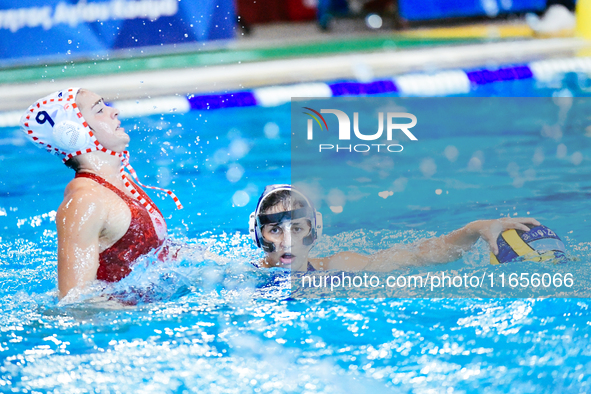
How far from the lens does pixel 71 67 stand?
345 inches

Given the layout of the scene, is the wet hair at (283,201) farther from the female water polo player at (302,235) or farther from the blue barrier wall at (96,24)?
the blue barrier wall at (96,24)

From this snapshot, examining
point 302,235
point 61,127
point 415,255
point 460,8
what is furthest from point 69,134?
point 460,8

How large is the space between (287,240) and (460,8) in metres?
9.67

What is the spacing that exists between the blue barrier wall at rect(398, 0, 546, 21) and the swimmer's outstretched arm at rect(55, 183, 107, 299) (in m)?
10.1

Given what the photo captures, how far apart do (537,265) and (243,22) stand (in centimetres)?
1025

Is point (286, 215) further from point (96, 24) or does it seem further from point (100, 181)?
point (96, 24)

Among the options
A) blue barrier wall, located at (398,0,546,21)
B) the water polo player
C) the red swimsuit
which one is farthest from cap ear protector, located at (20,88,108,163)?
blue barrier wall, located at (398,0,546,21)

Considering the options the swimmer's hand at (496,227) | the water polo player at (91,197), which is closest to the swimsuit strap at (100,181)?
Result: the water polo player at (91,197)

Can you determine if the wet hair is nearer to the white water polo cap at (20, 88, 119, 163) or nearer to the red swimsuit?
the red swimsuit

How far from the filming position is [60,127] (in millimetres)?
2561

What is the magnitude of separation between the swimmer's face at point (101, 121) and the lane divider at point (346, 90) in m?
4.45

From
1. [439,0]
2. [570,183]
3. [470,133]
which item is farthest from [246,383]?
[439,0]

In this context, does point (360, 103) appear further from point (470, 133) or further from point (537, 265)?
point (537, 265)

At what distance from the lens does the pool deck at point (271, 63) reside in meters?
7.59
